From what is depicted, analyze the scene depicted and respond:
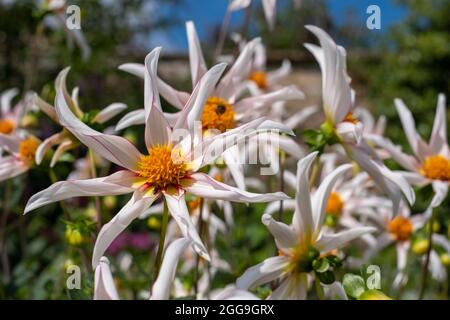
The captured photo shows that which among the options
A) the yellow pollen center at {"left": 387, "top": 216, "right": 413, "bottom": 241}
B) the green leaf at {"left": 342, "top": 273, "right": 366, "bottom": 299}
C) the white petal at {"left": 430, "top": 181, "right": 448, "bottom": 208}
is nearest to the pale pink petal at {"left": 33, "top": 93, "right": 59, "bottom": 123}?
the green leaf at {"left": 342, "top": 273, "right": 366, "bottom": 299}

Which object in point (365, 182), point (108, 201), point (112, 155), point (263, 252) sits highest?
point (112, 155)

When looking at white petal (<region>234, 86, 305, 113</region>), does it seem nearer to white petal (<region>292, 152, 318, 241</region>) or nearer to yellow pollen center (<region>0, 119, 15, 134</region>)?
white petal (<region>292, 152, 318, 241</region>)

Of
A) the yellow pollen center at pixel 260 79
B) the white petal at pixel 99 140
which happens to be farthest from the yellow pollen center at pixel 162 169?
the yellow pollen center at pixel 260 79

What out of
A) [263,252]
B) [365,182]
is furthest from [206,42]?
[365,182]

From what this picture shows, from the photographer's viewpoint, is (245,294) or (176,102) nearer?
(245,294)

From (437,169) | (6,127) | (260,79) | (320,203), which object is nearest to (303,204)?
(320,203)
